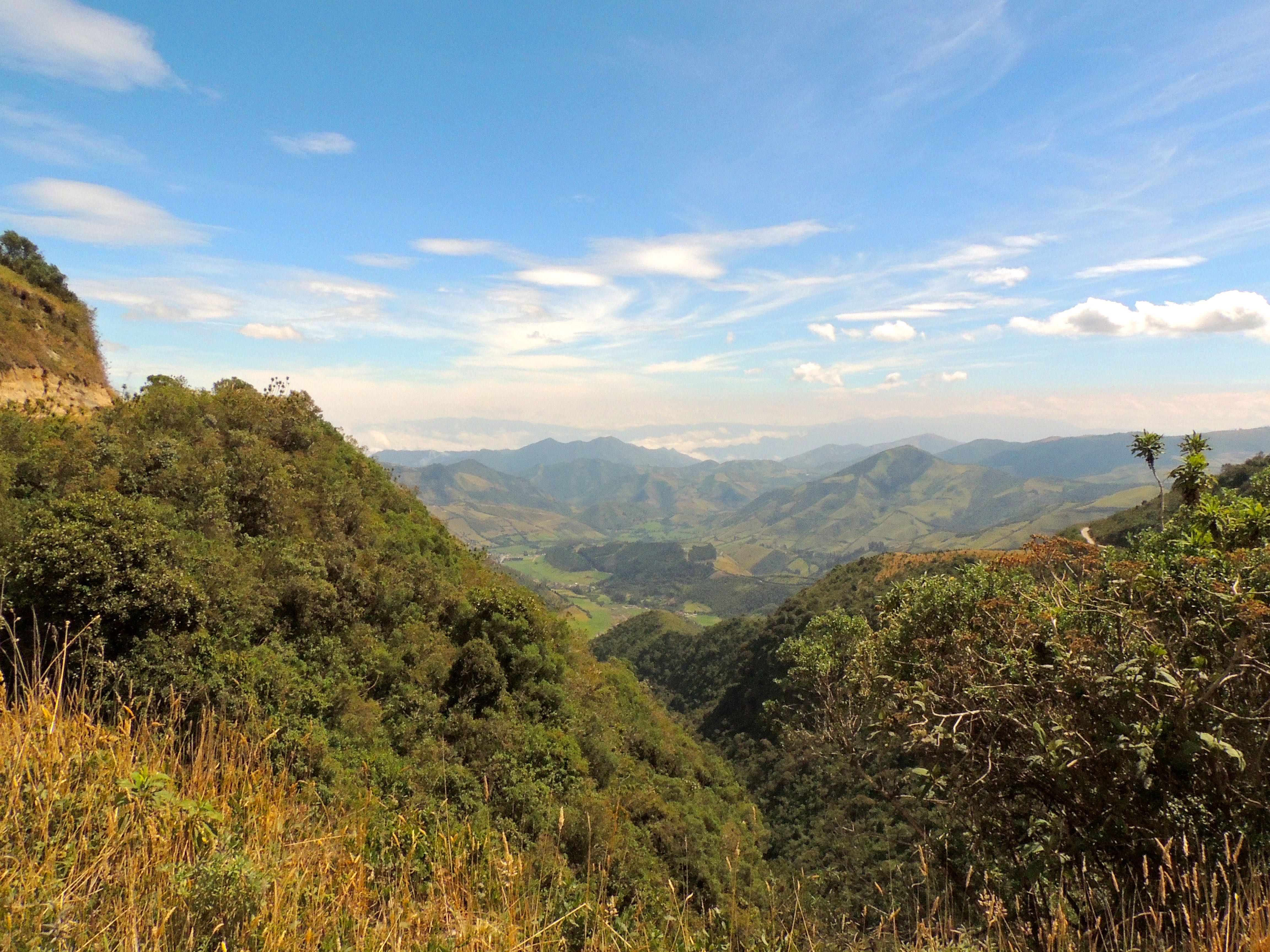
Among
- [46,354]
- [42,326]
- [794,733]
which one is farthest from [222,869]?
[42,326]

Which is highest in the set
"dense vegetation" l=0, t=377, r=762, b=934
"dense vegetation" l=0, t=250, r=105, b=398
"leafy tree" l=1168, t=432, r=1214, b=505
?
"dense vegetation" l=0, t=250, r=105, b=398

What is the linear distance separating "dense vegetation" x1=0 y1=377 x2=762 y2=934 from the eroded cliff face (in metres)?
4.46

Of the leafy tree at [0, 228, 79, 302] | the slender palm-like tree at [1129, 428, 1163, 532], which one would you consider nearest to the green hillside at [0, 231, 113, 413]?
the leafy tree at [0, 228, 79, 302]

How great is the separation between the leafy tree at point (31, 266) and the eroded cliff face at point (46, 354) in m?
0.93

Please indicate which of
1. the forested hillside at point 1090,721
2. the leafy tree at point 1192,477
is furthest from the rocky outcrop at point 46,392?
the leafy tree at point 1192,477

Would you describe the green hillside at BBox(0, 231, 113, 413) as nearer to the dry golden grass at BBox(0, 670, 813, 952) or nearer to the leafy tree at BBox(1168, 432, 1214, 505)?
the dry golden grass at BBox(0, 670, 813, 952)

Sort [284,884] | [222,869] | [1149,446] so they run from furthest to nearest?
[1149,446] → [284,884] → [222,869]

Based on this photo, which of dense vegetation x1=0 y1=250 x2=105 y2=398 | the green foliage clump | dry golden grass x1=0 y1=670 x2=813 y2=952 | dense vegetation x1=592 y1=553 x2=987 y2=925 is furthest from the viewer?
dense vegetation x1=0 y1=250 x2=105 y2=398

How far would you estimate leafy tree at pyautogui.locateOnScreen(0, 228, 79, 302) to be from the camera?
30359mm

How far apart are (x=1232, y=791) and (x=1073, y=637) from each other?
184cm

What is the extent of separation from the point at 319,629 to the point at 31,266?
3159 cm

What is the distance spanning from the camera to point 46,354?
2581 cm

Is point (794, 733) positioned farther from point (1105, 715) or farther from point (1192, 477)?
point (1105, 715)

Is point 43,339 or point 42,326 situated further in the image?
point 42,326
